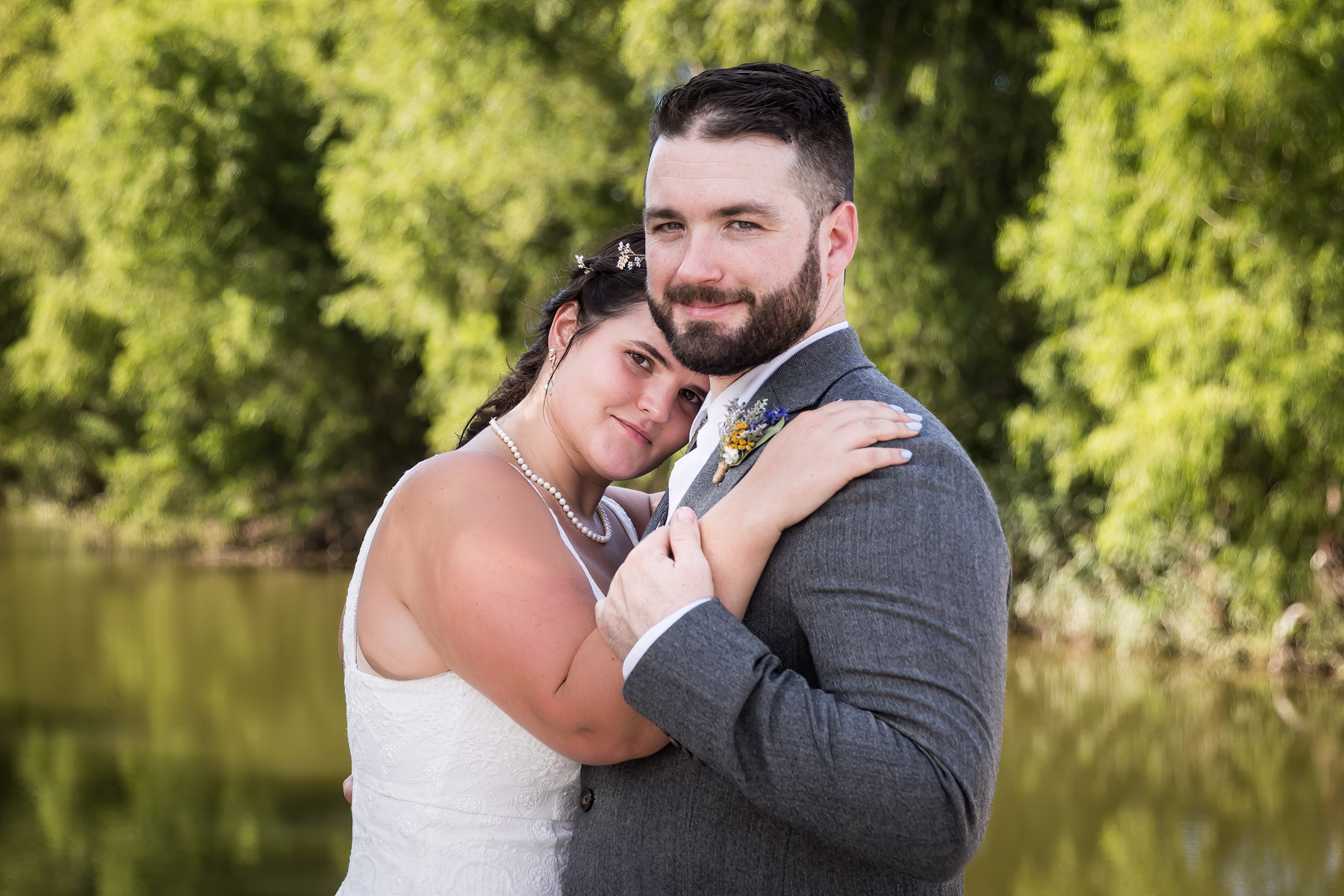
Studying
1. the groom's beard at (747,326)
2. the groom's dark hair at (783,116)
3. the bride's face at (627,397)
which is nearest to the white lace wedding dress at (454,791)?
the bride's face at (627,397)

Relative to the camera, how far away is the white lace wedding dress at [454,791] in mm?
2131

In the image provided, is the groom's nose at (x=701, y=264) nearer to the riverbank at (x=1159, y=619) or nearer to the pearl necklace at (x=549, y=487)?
the pearl necklace at (x=549, y=487)

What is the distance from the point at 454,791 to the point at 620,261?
1077 mm

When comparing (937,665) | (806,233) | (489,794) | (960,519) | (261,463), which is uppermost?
(806,233)

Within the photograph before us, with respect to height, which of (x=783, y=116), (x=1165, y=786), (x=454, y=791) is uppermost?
(x=783, y=116)

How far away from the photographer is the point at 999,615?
1.49 meters

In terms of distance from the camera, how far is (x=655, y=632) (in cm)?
148

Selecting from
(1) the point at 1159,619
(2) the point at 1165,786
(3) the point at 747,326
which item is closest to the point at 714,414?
(3) the point at 747,326

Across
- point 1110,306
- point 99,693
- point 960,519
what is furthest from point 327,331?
point 960,519

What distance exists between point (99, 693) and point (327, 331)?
315 inches

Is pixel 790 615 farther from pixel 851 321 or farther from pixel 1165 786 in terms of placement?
pixel 851 321

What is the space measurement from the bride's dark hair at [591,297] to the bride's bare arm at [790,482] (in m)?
0.79

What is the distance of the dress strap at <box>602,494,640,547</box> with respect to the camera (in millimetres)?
2734

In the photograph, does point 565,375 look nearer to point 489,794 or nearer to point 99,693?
point 489,794
